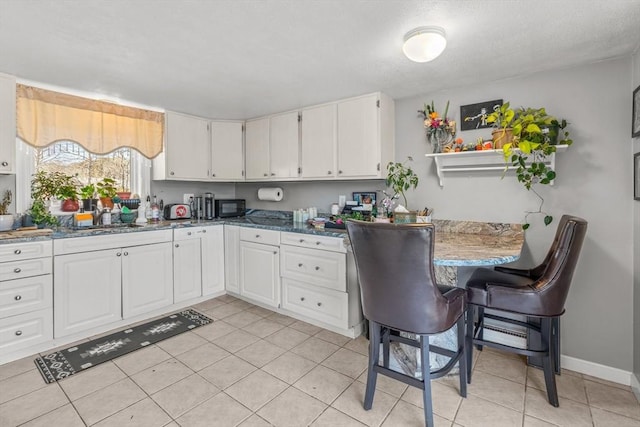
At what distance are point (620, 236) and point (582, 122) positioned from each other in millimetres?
813

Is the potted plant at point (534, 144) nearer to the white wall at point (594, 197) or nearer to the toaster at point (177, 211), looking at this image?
the white wall at point (594, 197)

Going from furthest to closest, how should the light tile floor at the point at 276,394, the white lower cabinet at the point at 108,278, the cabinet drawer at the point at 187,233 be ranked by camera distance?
1. the cabinet drawer at the point at 187,233
2. the white lower cabinet at the point at 108,278
3. the light tile floor at the point at 276,394

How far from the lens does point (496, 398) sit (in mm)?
1876

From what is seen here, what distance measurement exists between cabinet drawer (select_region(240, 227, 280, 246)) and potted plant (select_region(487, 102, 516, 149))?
200cm

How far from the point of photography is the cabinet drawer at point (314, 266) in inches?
105

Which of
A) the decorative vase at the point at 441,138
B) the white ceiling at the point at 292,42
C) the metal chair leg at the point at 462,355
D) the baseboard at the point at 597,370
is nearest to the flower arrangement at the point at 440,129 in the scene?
the decorative vase at the point at 441,138

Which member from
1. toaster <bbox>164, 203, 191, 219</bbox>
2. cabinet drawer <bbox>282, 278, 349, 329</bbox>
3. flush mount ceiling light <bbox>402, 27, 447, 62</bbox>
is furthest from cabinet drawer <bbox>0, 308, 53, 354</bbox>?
flush mount ceiling light <bbox>402, 27, 447, 62</bbox>

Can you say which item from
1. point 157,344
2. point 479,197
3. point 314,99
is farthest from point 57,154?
point 479,197

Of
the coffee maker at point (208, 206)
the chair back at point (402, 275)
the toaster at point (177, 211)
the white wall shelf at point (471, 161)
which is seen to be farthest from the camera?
the coffee maker at point (208, 206)

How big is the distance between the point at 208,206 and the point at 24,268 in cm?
178

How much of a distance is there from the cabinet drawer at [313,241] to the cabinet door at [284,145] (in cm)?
78

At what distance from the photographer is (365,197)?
10.5ft

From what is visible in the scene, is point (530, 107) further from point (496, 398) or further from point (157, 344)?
point (157, 344)

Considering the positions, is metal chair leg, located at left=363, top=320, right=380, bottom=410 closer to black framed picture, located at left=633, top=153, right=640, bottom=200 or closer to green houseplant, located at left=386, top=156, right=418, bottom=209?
green houseplant, located at left=386, top=156, right=418, bottom=209
